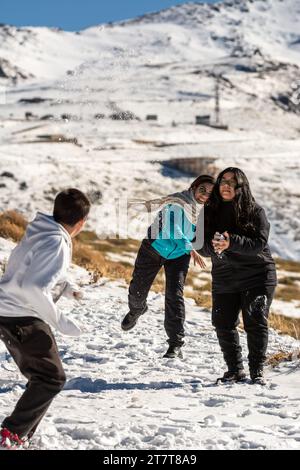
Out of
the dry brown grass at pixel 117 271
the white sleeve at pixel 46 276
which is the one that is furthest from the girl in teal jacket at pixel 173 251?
the white sleeve at pixel 46 276

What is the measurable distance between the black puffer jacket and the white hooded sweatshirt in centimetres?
202

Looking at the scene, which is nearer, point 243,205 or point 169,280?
point 243,205

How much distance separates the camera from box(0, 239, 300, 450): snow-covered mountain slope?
14.1 ft

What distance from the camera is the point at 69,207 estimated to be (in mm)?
4148

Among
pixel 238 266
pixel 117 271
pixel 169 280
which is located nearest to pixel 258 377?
pixel 238 266

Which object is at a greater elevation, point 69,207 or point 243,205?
point 69,207

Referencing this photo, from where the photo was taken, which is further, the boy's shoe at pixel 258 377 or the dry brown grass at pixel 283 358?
the dry brown grass at pixel 283 358

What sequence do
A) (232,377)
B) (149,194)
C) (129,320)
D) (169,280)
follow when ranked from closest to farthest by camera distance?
(232,377) < (169,280) < (129,320) < (149,194)

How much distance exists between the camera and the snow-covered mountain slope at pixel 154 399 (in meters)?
4.30

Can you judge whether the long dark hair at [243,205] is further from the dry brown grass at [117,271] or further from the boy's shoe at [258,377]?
the dry brown grass at [117,271]

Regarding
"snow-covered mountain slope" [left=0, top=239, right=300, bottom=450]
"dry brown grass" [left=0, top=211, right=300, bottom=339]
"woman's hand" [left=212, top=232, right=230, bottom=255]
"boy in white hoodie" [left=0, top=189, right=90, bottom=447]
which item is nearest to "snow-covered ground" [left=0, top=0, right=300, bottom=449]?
"snow-covered mountain slope" [left=0, top=239, right=300, bottom=450]

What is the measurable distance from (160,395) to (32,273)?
6.93 ft

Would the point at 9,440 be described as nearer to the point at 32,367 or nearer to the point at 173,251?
the point at 32,367

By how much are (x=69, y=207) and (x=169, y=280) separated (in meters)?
3.15
